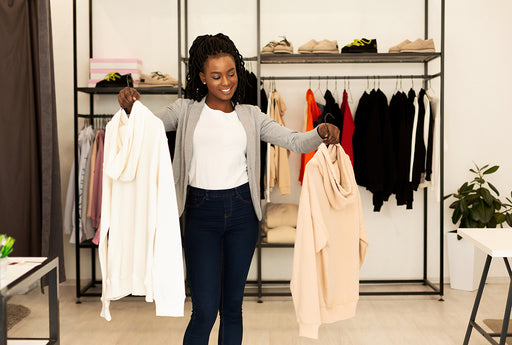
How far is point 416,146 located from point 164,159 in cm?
243

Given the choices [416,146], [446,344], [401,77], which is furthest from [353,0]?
[446,344]

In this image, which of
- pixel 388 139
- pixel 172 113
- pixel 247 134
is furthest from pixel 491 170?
pixel 172 113

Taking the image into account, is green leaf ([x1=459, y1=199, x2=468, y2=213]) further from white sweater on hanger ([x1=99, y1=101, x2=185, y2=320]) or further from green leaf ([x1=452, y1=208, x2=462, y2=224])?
white sweater on hanger ([x1=99, y1=101, x2=185, y2=320])

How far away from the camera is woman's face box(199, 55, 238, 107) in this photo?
202 centimetres

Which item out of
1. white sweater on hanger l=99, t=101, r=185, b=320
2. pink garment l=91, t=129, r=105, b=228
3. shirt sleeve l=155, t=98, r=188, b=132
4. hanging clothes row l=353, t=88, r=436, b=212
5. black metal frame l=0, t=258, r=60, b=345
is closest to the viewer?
black metal frame l=0, t=258, r=60, b=345

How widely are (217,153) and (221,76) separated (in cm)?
32

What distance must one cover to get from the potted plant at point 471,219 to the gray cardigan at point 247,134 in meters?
2.24

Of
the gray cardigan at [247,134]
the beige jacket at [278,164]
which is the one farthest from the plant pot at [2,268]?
the beige jacket at [278,164]

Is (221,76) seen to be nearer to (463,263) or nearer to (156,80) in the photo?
(156,80)

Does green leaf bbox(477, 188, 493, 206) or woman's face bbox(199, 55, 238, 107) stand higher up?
woman's face bbox(199, 55, 238, 107)

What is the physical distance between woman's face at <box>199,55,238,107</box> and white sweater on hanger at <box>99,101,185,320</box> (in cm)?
31

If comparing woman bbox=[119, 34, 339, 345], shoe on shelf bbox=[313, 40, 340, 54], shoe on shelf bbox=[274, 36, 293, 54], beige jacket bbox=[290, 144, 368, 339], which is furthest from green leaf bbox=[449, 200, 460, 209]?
woman bbox=[119, 34, 339, 345]

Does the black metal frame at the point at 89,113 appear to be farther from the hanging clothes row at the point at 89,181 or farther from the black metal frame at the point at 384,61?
the black metal frame at the point at 384,61

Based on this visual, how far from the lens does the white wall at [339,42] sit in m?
4.04
